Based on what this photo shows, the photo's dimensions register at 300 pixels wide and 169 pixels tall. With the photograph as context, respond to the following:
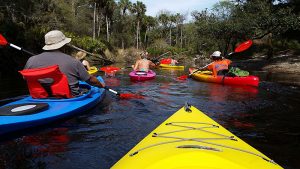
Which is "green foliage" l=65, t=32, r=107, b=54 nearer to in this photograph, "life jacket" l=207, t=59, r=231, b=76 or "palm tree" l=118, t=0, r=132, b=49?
"palm tree" l=118, t=0, r=132, b=49

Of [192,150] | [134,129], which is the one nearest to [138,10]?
[134,129]

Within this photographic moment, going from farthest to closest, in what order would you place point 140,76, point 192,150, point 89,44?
point 89,44 → point 140,76 → point 192,150

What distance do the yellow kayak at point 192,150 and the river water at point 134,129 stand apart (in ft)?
3.46

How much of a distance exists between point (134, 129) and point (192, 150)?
10.8 ft

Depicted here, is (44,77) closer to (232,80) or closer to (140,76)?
(140,76)

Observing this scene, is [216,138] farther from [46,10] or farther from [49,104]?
[46,10]

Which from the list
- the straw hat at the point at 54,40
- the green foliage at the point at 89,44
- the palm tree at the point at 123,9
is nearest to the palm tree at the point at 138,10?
the palm tree at the point at 123,9

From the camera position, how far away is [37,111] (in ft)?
16.4

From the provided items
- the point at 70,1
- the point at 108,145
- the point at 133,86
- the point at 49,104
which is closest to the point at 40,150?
the point at 108,145

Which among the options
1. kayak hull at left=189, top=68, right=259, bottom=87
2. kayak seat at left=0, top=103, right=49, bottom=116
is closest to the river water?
kayak seat at left=0, top=103, right=49, bottom=116

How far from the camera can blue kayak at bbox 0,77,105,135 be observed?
455cm

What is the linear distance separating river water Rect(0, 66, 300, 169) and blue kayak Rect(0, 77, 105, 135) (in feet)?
0.60

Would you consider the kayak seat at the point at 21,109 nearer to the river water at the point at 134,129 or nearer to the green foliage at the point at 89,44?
the river water at the point at 134,129

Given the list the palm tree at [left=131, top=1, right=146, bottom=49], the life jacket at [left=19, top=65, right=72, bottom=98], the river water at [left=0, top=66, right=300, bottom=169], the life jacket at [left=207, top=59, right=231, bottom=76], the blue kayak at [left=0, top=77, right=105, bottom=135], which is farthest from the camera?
the palm tree at [left=131, top=1, right=146, bottom=49]
